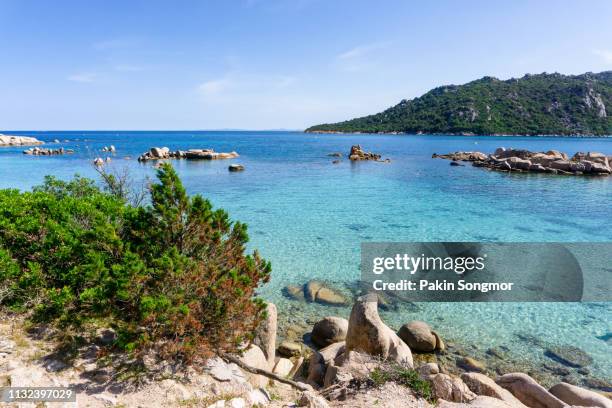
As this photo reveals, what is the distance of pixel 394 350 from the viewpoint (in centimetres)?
932

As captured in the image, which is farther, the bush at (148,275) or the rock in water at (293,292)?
the rock in water at (293,292)

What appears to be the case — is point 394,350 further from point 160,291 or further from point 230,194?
point 230,194

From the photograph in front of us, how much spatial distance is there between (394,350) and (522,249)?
13.8m

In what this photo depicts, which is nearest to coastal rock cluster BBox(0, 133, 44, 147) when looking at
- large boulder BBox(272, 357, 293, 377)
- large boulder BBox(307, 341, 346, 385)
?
large boulder BBox(272, 357, 293, 377)

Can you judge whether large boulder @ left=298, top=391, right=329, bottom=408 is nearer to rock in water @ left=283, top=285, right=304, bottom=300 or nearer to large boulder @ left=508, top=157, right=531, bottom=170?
rock in water @ left=283, top=285, right=304, bottom=300

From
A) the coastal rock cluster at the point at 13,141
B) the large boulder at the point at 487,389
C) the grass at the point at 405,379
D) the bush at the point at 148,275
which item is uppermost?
the coastal rock cluster at the point at 13,141

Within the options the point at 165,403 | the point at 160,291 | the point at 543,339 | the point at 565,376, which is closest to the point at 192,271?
the point at 160,291

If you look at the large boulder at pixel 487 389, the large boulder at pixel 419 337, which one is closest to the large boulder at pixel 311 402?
the large boulder at pixel 487 389

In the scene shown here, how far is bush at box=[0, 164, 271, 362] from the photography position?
246 inches

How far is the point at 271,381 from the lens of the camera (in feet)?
26.6

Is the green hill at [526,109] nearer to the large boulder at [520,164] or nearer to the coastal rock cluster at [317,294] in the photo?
the large boulder at [520,164]

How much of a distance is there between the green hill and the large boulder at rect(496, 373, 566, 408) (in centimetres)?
16528

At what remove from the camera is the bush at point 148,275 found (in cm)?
625

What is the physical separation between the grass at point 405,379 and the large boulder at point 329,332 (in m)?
3.51
